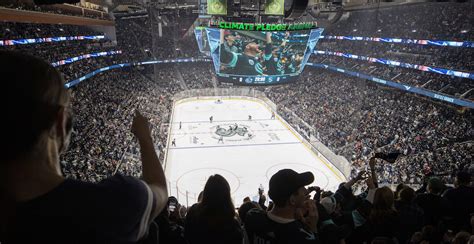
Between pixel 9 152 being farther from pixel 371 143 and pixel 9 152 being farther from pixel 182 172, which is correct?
pixel 371 143

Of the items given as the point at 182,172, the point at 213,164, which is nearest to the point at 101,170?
the point at 182,172

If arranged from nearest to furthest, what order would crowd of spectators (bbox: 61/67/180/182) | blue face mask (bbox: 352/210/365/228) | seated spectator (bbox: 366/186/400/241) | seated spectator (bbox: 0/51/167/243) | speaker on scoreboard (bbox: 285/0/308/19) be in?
1. seated spectator (bbox: 0/51/167/243)
2. seated spectator (bbox: 366/186/400/241)
3. blue face mask (bbox: 352/210/365/228)
4. speaker on scoreboard (bbox: 285/0/308/19)
5. crowd of spectators (bbox: 61/67/180/182)

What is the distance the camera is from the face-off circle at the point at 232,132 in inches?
920

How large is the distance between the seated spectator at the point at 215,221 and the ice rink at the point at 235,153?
12.3m

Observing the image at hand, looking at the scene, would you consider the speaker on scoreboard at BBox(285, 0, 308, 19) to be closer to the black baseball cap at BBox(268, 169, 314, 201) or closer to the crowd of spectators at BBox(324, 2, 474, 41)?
the black baseball cap at BBox(268, 169, 314, 201)

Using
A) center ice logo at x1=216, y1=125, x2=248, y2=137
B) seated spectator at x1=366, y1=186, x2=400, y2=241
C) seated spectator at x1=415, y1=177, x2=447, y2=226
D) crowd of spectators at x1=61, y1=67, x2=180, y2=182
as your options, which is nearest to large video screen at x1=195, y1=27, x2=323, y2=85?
crowd of spectators at x1=61, y1=67, x2=180, y2=182

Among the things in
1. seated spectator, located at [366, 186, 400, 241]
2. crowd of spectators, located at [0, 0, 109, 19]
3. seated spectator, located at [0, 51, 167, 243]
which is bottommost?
seated spectator, located at [366, 186, 400, 241]

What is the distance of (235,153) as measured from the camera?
20.4m

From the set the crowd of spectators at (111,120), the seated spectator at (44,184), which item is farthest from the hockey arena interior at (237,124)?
the crowd of spectators at (111,120)

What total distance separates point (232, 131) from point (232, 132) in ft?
0.43

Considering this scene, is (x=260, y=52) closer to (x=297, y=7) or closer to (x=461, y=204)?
(x=297, y=7)

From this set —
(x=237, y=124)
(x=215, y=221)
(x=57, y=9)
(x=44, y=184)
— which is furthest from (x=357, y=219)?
(x=57, y=9)

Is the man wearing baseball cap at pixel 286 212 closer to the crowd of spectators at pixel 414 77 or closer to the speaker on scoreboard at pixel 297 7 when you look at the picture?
the speaker on scoreboard at pixel 297 7

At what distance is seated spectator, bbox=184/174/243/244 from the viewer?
224 cm
